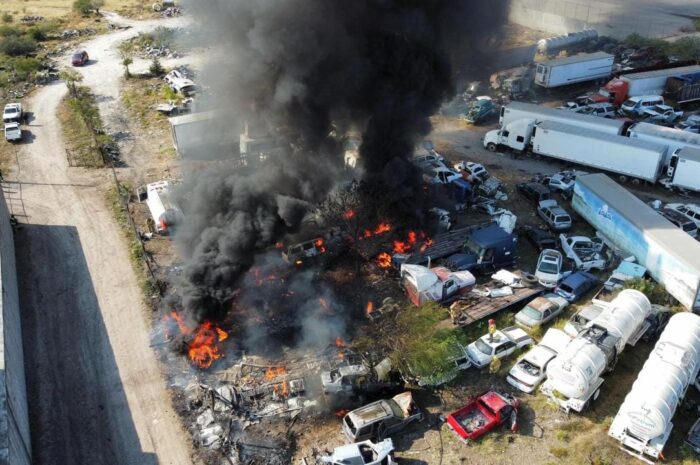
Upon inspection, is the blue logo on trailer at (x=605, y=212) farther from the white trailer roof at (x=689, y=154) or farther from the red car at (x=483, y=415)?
the red car at (x=483, y=415)

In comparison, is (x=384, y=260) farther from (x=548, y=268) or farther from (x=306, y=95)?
(x=306, y=95)

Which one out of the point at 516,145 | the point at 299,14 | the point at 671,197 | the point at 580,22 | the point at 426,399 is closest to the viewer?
the point at 426,399

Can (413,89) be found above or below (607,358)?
above

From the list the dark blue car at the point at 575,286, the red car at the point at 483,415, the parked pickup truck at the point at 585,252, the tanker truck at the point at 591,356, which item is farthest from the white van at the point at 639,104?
the red car at the point at 483,415

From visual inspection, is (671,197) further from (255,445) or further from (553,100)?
(255,445)

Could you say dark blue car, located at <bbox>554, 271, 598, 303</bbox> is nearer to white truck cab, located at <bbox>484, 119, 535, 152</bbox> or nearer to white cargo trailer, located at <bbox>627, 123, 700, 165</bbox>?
white cargo trailer, located at <bbox>627, 123, 700, 165</bbox>

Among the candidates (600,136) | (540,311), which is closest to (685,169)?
(600,136)

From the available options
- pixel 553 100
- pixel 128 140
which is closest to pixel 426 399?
pixel 128 140
